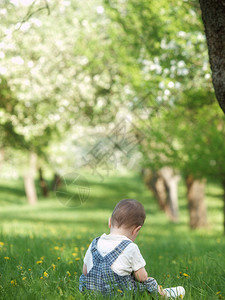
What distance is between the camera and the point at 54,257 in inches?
191

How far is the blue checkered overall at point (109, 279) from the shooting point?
301 cm

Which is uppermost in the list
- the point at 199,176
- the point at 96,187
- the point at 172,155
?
the point at 172,155

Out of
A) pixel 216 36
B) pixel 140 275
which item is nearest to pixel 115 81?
pixel 216 36

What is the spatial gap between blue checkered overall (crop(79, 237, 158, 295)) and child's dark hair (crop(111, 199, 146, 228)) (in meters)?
0.14

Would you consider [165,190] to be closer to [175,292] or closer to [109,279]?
[175,292]

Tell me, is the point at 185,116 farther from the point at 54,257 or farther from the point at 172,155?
the point at 54,257

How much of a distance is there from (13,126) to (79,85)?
2.85 metres

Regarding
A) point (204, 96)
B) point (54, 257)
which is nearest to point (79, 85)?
point (204, 96)

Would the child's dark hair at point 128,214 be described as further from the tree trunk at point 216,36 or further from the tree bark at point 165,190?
the tree bark at point 165,190

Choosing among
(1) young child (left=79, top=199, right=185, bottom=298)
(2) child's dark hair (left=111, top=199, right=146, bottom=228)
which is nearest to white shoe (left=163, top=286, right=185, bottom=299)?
(1) young child (left=79, top=199, right=185, bottom=298)

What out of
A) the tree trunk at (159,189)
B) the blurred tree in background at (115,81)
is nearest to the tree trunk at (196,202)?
the blurred tree in background at (115,81)

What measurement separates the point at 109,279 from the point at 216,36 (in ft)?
7.68

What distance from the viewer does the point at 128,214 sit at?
119 inches

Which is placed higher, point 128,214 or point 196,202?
point 128,214
